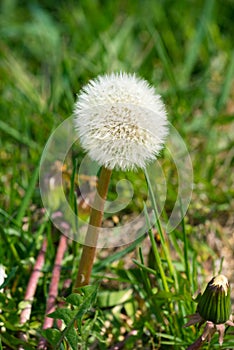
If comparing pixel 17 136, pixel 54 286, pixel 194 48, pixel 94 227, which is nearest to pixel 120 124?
pixel 94 227

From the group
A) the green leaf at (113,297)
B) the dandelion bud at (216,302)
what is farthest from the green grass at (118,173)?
the dandelion bud at (216,302)

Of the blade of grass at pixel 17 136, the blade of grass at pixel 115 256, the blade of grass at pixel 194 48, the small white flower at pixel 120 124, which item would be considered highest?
the blade of grass at pixel 194 48

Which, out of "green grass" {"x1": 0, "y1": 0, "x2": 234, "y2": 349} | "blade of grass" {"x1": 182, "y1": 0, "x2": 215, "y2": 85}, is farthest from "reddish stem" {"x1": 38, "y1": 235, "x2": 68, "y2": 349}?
"blade of grass" {"x1": 182, "y1": 0, "x2": 215, "y2": 85}

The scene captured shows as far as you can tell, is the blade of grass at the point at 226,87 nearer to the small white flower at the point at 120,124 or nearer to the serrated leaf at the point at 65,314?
the small white flower at the point at 120,124

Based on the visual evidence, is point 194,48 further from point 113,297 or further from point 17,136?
point 113,297

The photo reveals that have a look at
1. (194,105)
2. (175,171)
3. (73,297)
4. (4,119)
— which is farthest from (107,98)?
(194,105)

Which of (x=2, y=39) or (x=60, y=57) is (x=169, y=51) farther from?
(x=2, y=39)
